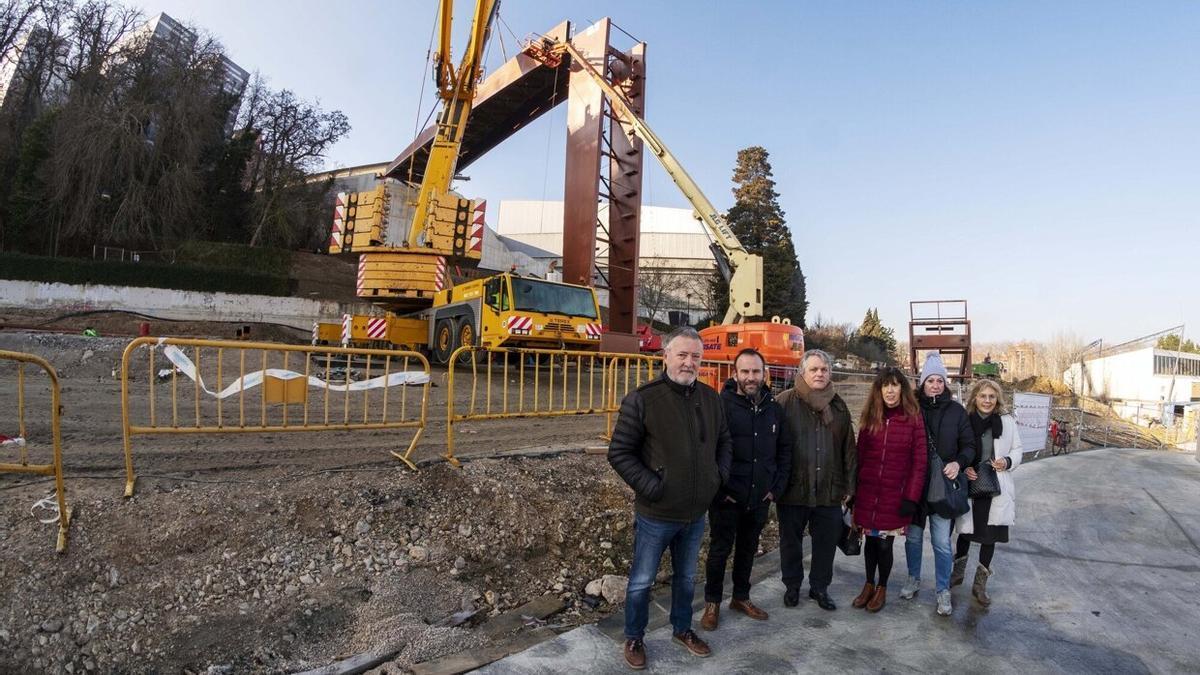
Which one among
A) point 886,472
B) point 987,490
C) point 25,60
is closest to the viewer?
point 886,472

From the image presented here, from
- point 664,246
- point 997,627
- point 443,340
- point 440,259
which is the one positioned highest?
point 664,246

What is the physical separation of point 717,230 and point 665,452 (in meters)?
16.9

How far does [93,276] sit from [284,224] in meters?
8.34

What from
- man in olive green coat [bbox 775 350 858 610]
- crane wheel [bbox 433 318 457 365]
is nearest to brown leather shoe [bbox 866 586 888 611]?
man in olive green coat [bbox 775 350 858 610]

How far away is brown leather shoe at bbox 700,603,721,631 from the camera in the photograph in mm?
3449

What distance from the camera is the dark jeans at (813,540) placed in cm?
382

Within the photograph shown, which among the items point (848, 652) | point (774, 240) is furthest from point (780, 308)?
point (848, 652)

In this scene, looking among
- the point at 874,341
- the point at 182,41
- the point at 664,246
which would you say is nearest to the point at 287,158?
the point at 182,41

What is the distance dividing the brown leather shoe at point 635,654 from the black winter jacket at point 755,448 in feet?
2.97

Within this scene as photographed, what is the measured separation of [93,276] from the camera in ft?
76.7

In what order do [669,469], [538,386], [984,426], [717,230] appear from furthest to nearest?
[717,230], [538,386], [984,426], [669,469]

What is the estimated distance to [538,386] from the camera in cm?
891

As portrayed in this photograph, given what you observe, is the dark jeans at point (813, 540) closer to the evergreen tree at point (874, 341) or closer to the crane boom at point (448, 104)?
the crane boom at point (448, 104)

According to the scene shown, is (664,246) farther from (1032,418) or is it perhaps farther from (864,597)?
(864,597)
